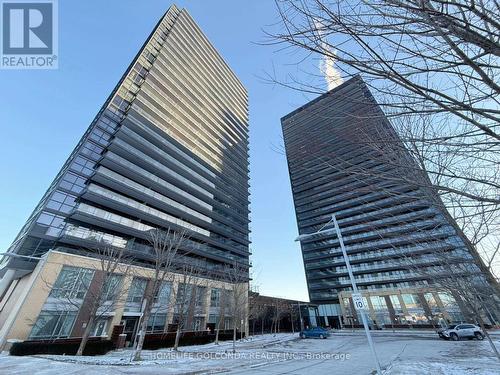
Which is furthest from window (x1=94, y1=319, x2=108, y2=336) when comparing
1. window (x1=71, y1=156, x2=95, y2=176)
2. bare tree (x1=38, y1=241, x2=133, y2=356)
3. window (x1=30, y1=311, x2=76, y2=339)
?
window (x1=71, y1=156, x2=95, y2=176)

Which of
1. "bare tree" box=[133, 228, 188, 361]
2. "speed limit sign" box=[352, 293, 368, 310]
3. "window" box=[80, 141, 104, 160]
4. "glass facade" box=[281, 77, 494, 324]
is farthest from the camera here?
"window" box=[80, 141, 104, 160]

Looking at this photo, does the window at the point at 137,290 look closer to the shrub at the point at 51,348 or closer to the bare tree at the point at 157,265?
the bare tree at the point at 157,265

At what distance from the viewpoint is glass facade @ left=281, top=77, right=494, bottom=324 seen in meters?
3.23

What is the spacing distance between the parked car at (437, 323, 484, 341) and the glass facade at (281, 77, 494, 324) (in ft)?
26.7

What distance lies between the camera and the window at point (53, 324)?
18.9 metres

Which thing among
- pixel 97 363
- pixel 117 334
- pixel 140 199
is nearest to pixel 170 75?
pixel 140 199

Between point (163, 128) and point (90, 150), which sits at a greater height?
point (163, 128)

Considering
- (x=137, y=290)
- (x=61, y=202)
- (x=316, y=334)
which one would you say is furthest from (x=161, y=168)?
(x=316, y=334)

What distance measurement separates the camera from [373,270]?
184ft

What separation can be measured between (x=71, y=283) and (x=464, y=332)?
38.6 m

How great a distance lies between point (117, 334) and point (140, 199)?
1660 cm

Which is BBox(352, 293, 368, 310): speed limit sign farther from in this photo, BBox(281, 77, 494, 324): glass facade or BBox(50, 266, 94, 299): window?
BBox(50, 266, 94, 299): window

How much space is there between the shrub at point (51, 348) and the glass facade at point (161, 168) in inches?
367

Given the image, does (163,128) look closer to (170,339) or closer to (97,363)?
(170,339)
